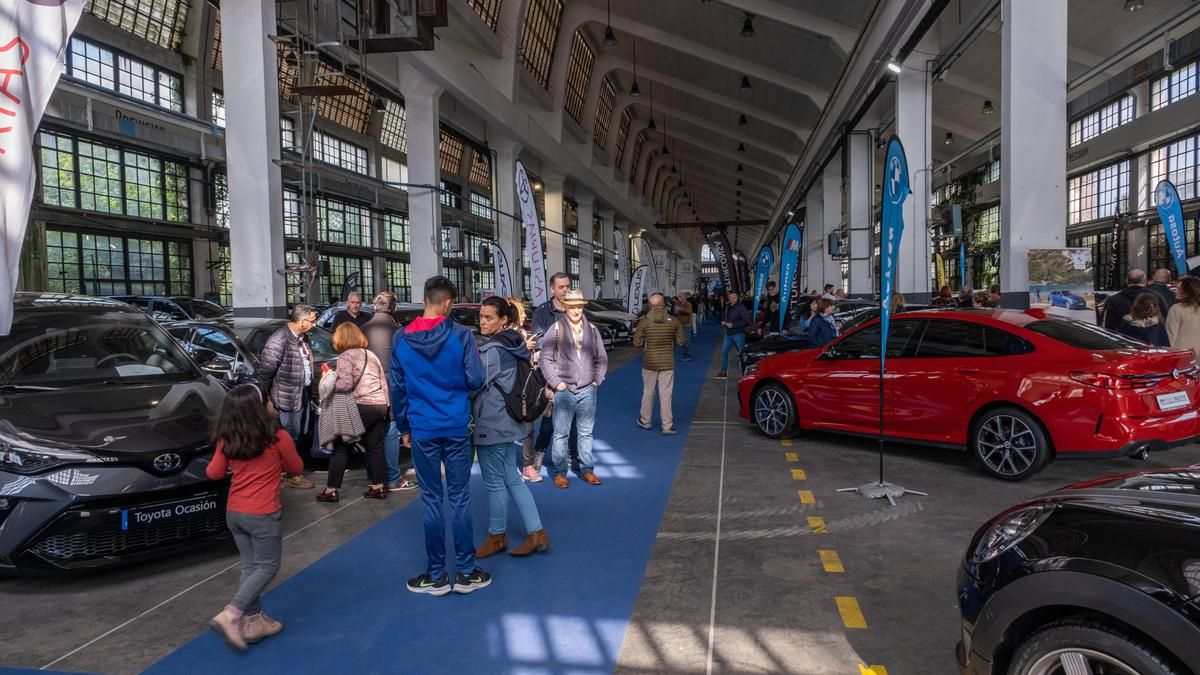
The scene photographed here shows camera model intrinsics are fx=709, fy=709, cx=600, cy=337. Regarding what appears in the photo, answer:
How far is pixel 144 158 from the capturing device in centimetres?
2583

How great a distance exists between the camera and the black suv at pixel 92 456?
397 cm

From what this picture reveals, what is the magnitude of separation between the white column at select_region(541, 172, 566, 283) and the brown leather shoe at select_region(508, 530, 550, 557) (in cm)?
3046

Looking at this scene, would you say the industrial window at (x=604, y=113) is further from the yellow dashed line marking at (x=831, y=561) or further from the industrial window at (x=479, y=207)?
the yellow dashed line marking at (x=831, y=561)

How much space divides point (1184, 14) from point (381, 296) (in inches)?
651

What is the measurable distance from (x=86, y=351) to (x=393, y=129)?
3906 cm

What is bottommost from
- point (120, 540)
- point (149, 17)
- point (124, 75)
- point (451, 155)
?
point (120, 540)

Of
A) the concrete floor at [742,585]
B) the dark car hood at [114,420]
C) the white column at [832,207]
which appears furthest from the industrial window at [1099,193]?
the dark car hood at [114,420]

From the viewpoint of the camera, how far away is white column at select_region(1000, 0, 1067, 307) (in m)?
10.4

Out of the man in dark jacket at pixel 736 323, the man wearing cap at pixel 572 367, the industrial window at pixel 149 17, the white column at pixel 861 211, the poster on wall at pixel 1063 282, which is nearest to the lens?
the man wearing cap at pixel 572 367

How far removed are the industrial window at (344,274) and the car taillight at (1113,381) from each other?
105 feet

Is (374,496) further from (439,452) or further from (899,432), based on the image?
(899,432)

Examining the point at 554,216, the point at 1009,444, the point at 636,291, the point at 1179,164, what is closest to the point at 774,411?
the point at 1009,444

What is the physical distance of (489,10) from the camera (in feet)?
84.7

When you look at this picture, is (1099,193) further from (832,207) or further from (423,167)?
(423,167)
